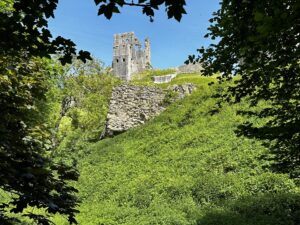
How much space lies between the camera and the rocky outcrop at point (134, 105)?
2445 centimetres

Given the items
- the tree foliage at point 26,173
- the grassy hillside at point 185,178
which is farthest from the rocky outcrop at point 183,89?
the tree foliage at point 26,173

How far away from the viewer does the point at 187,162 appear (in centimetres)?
1552

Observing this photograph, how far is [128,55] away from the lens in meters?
97.5

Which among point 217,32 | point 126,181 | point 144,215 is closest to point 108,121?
point 126,181

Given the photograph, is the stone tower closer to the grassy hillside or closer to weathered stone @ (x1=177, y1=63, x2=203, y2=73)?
weathered stone @ (x1=177, y1=63, x2=203, y2=73)

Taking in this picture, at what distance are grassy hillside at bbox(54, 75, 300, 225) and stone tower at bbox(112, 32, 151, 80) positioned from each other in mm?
76295

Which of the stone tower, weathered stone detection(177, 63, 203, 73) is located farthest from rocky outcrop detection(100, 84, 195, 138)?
the stone tower

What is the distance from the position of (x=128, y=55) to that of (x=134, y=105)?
7407 centimetres

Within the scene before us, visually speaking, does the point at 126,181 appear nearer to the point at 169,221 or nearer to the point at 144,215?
the point at 144,215

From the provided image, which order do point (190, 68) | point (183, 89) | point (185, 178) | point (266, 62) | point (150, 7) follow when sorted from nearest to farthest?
1. point (150, 7)
2. point (266, 62)
3. point (185, 178)
4. point (183, 89)
5. point (190, 68)

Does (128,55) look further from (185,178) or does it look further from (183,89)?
(185,178)

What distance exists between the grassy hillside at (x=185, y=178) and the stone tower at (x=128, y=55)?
76.3 meters

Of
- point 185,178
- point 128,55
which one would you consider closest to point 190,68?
point 185,178

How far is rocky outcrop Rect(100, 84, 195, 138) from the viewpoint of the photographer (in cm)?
2445
